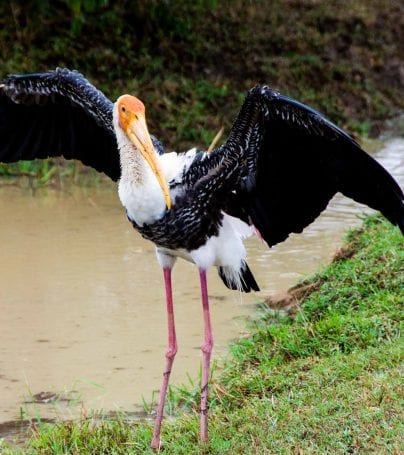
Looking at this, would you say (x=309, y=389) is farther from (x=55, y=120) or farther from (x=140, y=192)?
(x=55, y=120)

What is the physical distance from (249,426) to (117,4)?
7062 millimetres

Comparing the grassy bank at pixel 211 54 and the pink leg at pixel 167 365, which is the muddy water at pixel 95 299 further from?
the grassy bank at pixel 211 54

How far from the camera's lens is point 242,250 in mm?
4547

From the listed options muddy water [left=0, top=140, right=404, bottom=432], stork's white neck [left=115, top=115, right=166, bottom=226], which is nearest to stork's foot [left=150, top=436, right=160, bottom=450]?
muddy water [left=0, top=140, right=404, bottom=432]

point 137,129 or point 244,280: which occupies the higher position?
point 137,129

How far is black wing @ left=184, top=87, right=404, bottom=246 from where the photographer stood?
13.4 ft

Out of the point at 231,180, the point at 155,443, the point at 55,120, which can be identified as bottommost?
the point at 155,443

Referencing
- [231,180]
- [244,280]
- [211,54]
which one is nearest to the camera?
[231,180]

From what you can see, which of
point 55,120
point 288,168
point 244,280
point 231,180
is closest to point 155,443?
point 244,280

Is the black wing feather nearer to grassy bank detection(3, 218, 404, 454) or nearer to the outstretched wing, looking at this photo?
grassy bank detection(3, 218, 404, 454)

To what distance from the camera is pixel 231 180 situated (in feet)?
14.3

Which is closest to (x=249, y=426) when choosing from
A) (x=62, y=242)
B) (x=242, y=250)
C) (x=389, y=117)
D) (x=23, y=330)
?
(x=242, y=250)

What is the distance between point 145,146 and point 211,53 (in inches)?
255

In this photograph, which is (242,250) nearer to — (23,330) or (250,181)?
(250,181)
